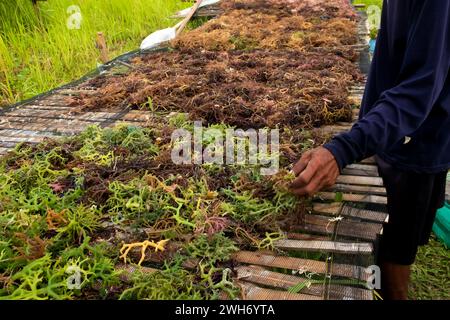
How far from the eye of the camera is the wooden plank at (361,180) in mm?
2336

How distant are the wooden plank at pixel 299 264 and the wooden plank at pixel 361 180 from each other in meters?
0.71

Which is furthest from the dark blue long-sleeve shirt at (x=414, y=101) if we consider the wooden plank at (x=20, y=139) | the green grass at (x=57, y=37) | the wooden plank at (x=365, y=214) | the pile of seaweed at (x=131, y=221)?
the green grass at (x=57, y=37)

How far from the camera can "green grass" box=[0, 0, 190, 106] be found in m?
5.38

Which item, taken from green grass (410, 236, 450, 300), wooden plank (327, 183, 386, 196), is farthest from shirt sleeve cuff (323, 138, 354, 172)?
green grass (410, 236, 450, 300)

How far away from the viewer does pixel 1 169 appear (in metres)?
2.59

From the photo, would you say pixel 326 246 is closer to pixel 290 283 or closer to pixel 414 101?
pixel 290 283

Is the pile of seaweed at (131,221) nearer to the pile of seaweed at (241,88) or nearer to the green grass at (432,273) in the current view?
the pile of seaweed at (241,88)

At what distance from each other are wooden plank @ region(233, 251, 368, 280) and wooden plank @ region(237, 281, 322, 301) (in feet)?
0.46

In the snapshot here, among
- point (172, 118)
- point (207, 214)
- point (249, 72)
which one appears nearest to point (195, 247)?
point (207, 214)

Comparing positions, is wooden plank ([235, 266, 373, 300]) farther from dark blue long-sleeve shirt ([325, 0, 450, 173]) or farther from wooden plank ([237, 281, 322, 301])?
dark blue long-sleeve shirt ([325, 0, 450, 173])

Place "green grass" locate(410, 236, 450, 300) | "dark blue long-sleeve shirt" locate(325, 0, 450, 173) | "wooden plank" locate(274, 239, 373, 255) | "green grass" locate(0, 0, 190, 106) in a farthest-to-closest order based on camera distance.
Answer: "green grass" locate(0, 0, 190, 106)
"green grass" locate(410, 236, 450, 300)
"wooden plank" locate(274, 239, 373, 255)
"dark blue long-sleeve shirt" locate(325, 0, 450, 173)

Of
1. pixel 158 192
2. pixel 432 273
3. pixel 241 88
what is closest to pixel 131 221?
pixel 158 192

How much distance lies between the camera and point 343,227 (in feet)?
6.49

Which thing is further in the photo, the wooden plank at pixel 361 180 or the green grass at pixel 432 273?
the green grass at pixel 432 273
